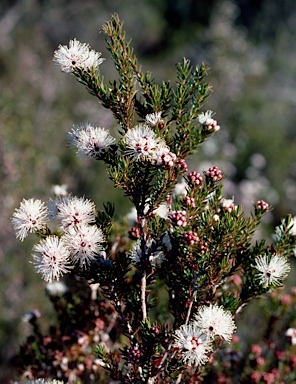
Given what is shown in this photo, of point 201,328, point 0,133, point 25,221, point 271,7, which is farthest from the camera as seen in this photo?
point 271,7

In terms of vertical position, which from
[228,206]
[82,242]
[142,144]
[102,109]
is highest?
[102,109]

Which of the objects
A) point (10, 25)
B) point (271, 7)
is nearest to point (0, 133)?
point (10, 25)

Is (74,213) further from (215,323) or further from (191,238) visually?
(215,323)

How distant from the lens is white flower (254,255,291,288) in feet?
5.81

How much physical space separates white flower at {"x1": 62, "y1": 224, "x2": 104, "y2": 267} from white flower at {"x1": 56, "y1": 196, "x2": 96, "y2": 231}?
32mm

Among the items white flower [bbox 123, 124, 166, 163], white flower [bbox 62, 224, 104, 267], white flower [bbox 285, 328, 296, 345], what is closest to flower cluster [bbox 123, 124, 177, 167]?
white flower [bbox 123, 124, 166, 163]

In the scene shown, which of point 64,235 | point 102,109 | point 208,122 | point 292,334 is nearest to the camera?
point 64,235

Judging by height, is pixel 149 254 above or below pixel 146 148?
below

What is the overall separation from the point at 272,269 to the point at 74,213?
65 cm

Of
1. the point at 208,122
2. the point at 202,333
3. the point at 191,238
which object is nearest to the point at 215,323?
the point at 202,333

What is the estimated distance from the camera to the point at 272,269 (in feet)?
5.81

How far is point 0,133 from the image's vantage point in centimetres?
590

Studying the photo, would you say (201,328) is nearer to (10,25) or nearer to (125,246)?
(125,246)

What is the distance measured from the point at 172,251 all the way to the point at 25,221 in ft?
1.62
